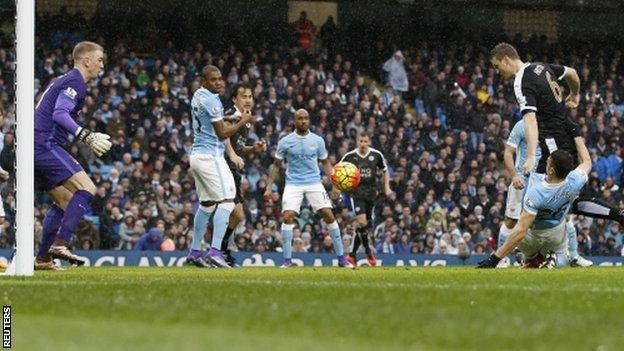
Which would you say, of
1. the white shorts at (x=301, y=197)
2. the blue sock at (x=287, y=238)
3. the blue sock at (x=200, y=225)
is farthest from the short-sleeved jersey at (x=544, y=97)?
the blue sock at (x=287, y=238)

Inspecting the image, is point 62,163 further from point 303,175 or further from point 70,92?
point 303,175

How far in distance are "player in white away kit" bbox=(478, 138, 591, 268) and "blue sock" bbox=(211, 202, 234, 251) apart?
2855 mm

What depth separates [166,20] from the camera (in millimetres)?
31156

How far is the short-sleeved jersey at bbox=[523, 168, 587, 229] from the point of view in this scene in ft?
45.5

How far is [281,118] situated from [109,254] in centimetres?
687

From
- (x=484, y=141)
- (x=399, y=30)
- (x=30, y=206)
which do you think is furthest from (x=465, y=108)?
(x=30, y=206)

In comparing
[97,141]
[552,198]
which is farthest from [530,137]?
[97,141]

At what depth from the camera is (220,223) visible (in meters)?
15.3

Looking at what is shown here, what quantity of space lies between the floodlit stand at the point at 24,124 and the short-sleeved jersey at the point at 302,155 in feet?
25.1

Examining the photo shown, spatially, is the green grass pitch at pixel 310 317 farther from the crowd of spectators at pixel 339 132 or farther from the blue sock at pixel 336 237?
the crowd of spectators at pixel 339 132

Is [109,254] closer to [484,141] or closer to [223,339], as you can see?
[484,141]

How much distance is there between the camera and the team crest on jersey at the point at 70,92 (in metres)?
12.8

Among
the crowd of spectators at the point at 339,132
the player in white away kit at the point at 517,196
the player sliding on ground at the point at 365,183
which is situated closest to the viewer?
the player in white away kit at the point at 517,196

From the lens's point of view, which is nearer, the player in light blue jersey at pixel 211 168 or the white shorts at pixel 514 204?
the player in light blue jersey at pixel 211 168
